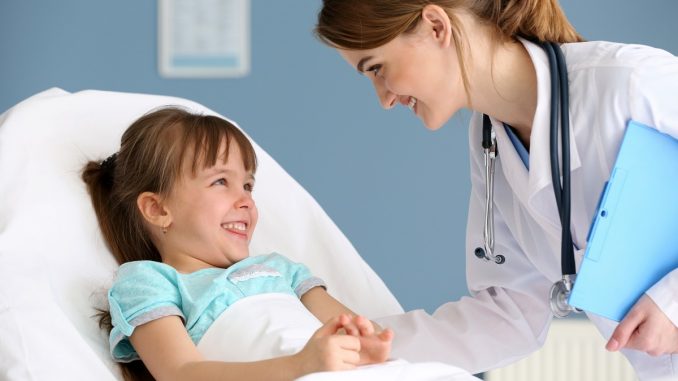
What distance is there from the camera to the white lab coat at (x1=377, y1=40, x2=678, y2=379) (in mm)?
1343

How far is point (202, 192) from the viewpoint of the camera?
5.13 ft

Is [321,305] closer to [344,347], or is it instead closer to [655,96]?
[344,347]

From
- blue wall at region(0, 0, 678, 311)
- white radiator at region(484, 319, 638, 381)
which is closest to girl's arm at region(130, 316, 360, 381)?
blue wall at region(0, 0, 678, 311)

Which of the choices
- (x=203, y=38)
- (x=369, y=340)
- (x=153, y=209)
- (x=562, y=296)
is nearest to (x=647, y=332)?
(x=562, y=296)

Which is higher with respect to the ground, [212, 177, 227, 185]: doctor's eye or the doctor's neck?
the doctor's neck

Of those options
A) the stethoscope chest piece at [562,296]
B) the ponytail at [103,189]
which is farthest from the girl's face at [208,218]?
Result: the stethoscope chest piece at [562,296]

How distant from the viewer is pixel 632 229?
1.35 m

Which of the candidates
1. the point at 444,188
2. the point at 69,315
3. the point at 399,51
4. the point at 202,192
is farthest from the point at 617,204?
the point at 444,188

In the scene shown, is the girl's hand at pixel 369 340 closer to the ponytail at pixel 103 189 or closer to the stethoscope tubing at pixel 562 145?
the stethoscope tubing at pixel 562 145

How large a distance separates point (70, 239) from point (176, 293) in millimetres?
231

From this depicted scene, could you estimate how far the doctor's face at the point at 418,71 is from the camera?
1.46 metres

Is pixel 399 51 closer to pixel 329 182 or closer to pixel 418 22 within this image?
pixel 418 22

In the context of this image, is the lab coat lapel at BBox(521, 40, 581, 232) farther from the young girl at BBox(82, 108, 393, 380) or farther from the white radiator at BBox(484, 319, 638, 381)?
the white radiator at BBox(484, 319, 638, 381)

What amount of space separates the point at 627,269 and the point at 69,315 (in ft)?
2.71
